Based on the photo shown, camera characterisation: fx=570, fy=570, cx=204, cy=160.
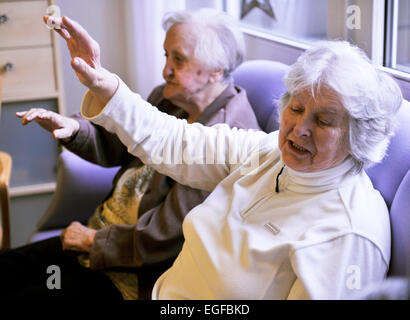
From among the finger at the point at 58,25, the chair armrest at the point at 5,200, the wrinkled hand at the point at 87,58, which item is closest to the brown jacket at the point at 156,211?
the chair armrest at the point at 5,200

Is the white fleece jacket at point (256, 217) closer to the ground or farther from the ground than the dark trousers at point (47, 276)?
farther from the ground

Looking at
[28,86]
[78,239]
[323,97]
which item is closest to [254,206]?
[323,97]

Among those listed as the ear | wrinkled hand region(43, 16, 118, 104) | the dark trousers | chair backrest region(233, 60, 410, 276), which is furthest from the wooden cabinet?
wrinkled hand region(43, 16, 118, 104)

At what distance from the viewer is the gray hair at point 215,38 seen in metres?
1.52

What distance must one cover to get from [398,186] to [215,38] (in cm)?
70

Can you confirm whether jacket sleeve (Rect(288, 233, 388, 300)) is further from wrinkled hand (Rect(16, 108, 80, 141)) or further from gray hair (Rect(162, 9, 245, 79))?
gray hair (Rect(162, 9, 245, 79))

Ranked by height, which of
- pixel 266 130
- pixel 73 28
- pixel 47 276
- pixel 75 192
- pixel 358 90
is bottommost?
pixel 47 276

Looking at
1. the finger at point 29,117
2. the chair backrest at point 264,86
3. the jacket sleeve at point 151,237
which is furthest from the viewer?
the chair backrest at point 264,86

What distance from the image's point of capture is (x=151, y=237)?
4.43 feet

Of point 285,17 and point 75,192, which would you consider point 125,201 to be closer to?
point 75,192

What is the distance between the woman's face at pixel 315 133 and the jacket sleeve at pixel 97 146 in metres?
0.69

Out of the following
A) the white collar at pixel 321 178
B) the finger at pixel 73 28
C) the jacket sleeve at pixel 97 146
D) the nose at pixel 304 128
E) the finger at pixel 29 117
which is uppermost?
the finger at pixel 73 28

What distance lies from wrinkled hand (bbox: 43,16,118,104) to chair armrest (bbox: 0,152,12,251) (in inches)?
30.3

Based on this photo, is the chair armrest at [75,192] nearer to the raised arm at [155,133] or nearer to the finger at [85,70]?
the raised arm at [155,133]
